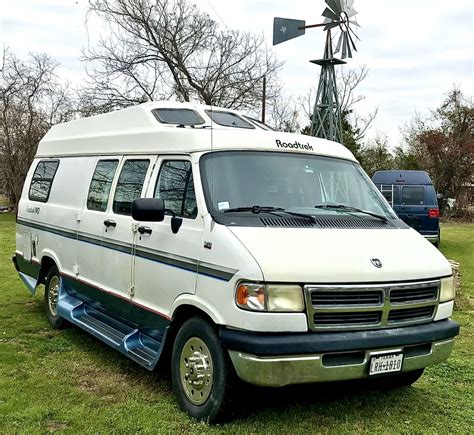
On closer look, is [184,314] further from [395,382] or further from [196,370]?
[395,382]

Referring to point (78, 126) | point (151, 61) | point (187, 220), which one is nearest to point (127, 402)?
point (187, 220)

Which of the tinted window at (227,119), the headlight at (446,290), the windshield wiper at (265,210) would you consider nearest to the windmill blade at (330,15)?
the tinted window at (227,119)

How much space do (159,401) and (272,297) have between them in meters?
1.64

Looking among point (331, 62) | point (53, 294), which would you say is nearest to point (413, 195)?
point (331, 62)

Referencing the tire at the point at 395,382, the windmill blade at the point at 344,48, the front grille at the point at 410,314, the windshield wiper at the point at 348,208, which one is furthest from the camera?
the windmill blade at the point at 344,48

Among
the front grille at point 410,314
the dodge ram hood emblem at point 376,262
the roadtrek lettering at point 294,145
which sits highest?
the roadtrek lettering at point 294,145

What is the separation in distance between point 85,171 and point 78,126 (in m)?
0.85

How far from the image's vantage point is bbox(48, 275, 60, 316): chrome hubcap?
7437mm

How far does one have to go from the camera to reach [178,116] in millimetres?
5660

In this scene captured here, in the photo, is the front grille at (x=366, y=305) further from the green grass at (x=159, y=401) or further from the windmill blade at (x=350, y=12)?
the windmill blade at (x=350, y=12)

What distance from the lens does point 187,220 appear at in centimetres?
482

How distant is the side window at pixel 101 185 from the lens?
625 cm

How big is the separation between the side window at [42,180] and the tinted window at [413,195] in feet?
38.4

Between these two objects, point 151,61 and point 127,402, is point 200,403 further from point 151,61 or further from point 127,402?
point 151,61
